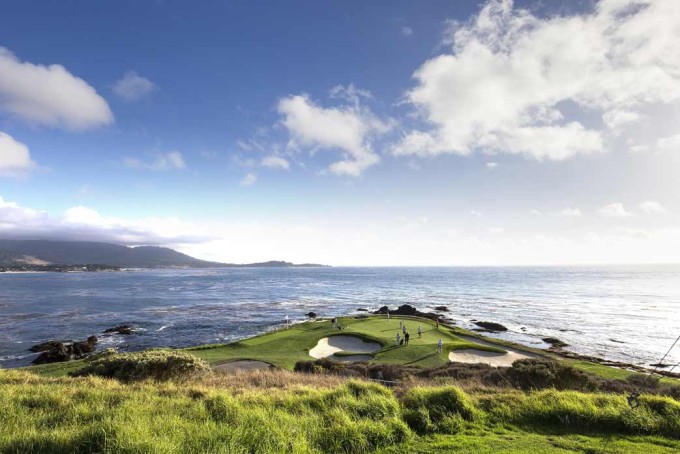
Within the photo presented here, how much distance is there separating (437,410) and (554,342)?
42.9 metres

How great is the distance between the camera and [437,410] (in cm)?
1089

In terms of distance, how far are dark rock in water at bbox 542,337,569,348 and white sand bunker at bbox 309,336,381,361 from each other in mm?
24860

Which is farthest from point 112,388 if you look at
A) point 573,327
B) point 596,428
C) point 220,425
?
point 573,327

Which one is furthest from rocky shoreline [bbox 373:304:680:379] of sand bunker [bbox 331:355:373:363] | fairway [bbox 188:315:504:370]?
sand bunker [bbox 331:355:373:363]

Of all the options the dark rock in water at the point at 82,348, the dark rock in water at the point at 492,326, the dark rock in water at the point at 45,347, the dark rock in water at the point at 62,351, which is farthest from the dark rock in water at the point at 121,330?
the dark rock in water at the point at 492,326

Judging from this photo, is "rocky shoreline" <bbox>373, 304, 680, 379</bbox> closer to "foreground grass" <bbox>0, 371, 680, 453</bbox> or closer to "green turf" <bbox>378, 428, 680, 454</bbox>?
"foreground grass" <bbox>0, 371, 680, 453</bbox>

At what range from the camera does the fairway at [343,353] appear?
28797 millimetres

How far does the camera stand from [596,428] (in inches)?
404

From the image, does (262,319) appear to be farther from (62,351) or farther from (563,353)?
(563,353)

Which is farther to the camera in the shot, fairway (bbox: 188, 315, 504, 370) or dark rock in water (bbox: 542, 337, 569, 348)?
dark rock in water (bbox: 542, 337, 569, 348)

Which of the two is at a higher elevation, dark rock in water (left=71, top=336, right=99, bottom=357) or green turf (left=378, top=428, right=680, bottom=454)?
green turf (left=378, top=428, right=680, bottom=454)

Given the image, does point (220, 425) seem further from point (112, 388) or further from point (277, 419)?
point (112, 388)

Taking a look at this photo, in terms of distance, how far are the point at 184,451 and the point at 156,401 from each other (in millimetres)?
5568

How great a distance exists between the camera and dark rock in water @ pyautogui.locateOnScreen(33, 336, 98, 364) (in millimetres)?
34531
